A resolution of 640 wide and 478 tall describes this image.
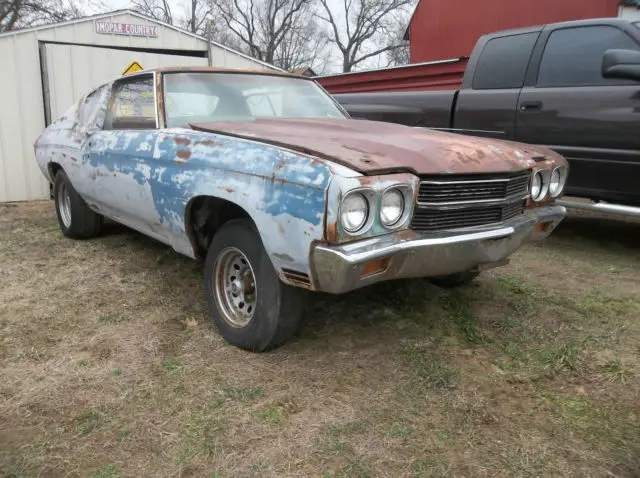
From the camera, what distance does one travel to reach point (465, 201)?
8.71 ft

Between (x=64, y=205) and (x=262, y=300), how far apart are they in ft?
11.7

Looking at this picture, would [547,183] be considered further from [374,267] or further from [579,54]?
[579,54]

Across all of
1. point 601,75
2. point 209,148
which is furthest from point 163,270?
point 601,75

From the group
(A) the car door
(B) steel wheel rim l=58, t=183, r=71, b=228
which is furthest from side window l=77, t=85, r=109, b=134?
(B) steel wheel rim l=58, t=183, r=71, b=228

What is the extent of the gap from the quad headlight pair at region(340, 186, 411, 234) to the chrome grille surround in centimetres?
11

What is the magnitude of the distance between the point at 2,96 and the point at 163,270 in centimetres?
508

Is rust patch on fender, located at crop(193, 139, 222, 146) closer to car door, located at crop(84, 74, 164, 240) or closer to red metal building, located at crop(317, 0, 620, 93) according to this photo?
car door, located at crop(84, 74, 164, 240)

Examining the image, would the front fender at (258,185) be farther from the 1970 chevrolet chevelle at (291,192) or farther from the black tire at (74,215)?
the black tire at (74,215)

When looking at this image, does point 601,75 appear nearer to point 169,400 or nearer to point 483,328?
point 483,328

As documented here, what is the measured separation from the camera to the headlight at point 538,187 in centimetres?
319

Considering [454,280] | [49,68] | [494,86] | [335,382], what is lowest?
[335,382]

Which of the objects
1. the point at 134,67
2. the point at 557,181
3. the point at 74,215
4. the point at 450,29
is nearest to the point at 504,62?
the point at 557,181

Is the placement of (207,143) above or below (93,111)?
below

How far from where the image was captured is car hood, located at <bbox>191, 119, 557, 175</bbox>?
8.07 feet
